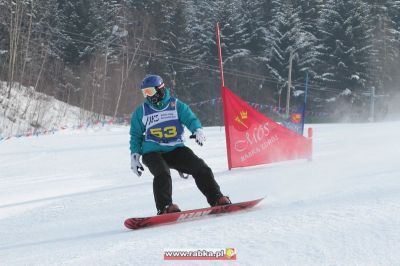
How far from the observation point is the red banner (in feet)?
34.4

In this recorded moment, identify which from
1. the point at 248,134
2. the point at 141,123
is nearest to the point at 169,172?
the point at 141,123

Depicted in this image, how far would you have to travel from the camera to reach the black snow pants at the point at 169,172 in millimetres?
→ 5086

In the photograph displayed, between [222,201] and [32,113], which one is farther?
[32,113]

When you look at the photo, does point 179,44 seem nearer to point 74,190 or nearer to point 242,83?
point 242,83

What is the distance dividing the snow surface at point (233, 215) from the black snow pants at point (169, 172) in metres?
0.53

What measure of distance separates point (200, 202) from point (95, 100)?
124ft

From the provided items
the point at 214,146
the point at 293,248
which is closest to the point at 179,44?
the point at 214,146

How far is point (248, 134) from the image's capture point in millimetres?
10547

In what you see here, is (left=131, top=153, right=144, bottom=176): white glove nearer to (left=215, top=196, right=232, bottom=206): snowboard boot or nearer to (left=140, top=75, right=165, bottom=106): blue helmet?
(left=140, top=75, right=165, bottom=106): blue helmet

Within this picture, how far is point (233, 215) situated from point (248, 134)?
602 cm

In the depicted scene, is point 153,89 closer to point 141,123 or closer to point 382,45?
point 141,123

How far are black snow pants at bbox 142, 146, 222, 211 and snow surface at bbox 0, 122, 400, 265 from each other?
53 cm

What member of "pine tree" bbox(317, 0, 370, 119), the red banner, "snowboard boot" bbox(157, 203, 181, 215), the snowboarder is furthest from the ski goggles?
"pine tree" bbox(317, 0, 370, 119)

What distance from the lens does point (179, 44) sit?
2069 inches
